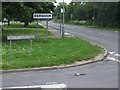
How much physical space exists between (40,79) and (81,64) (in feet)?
11.6

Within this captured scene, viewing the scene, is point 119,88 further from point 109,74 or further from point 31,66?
point 31,66

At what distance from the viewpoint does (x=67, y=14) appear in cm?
12850

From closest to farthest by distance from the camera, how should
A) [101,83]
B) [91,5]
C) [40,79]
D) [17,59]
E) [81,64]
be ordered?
[101,83] → [40,79] → [81,64] → [17,59] → [91,5]

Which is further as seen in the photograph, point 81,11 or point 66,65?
point 81,11

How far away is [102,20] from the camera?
68438mm

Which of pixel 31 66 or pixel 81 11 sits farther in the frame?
pixel 81 11

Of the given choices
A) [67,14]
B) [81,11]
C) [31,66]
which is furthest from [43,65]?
[67,14]

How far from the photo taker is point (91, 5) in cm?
8588

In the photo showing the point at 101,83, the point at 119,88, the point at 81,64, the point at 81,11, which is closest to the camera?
the point at 119,88

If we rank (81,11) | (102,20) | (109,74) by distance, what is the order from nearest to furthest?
1. (109,74)
2. (102,20)
3. (81,11)

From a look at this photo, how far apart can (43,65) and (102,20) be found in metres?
56.6

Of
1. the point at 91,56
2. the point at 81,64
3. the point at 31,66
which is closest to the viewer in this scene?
the point at 31,66

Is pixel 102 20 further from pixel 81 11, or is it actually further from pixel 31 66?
pixel 31 66

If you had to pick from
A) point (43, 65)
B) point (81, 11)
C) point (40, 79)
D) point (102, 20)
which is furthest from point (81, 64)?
point (81, 11)
